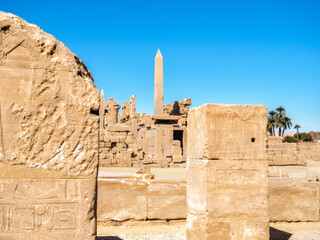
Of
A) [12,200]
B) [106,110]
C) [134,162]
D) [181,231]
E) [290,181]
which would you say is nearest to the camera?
[12,200]

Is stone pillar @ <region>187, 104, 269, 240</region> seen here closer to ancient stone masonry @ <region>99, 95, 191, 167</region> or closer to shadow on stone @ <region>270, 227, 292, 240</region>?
shadow on stone @ <region>270, 227, 292, 240</region>

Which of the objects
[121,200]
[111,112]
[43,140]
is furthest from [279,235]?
[111,112]

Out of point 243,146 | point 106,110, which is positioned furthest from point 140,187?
point 106,110

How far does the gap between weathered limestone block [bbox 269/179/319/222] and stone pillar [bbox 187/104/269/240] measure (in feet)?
6.27

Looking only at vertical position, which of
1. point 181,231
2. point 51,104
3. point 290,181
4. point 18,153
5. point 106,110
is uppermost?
point 106,110

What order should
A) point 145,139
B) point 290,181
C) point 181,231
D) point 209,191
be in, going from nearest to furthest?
1. point 209,191
2. point 181,231
3. point 290,181
4. point 145,139

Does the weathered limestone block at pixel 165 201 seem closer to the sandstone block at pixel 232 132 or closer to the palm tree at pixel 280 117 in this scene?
the sandstone block at pixel 232 132

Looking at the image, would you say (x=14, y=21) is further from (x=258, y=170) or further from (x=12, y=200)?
(x=258, y=170)

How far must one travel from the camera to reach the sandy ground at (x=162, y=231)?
474 cm

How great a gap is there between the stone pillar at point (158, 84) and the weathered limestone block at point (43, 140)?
21018 millimetres

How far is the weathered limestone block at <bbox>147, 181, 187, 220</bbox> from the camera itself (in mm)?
5559

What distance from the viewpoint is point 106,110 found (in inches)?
1427

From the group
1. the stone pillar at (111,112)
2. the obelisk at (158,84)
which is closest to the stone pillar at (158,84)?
the obelisk at (158,84)

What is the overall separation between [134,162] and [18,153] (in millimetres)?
14755
